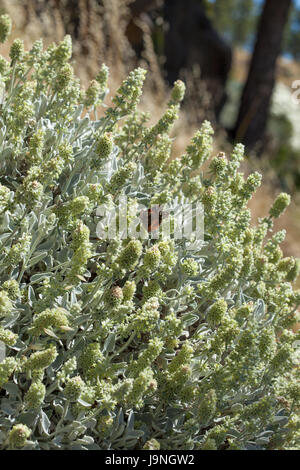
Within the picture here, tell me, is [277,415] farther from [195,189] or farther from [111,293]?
[195,189]

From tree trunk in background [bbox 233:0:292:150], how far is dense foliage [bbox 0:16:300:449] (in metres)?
6.60

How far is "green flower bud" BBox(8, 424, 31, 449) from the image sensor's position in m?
1.52

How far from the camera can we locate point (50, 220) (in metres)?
1.95

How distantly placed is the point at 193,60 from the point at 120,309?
8817 mm

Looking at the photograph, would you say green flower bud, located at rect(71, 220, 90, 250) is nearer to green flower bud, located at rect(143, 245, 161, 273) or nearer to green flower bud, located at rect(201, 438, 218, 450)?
green flower bud, located at rect(143, 245, 161, 273)

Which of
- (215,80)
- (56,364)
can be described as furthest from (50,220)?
(215,80)

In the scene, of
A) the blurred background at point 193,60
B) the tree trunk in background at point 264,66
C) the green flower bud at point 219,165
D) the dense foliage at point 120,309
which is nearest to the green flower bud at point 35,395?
the dense foliage at point 120,309

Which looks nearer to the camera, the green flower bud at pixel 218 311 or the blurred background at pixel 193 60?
the green flower bud at pixel 218 311

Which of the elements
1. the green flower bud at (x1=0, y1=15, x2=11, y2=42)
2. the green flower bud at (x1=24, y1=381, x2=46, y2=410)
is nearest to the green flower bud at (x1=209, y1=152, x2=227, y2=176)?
the green flower bud at (x1=0, y1=15, x2=11, y2=42)

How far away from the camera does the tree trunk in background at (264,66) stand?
8.88m

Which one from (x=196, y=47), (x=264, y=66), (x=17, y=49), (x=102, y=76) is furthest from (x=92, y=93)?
(x=196, y=47)

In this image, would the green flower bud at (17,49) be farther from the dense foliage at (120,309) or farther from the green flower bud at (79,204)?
the green flower bud at (79,204)

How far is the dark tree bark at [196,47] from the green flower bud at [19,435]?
8.34 metres

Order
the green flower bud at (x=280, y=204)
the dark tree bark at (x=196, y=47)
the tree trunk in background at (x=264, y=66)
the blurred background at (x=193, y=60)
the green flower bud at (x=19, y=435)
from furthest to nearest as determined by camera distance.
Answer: the dark tree bark at (x=196, y=47)
the tree trunk in background at (x=264, y=66)
the blurred background at (x=193, y=60)
the green flower bud at (x=280, y=204)
the green flower bud at (x=19, y=435)
